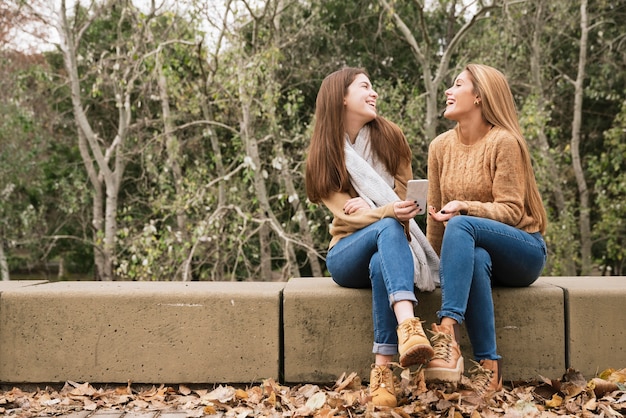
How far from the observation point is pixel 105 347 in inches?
130

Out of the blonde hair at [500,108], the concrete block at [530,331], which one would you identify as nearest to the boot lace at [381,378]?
the concrete block at [530,331]

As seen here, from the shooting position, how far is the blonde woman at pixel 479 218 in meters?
2.88

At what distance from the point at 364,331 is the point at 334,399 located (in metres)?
0.47

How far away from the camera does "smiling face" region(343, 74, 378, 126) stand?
3439 millimetres

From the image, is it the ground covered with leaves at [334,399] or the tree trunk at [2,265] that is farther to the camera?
the tree trunk at [2,265]

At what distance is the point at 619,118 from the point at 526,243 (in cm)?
856

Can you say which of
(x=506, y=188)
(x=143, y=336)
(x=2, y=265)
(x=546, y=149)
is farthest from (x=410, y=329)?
(x=2, y=265)

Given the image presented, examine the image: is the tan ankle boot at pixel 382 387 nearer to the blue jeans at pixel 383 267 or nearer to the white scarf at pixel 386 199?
the blue jeans at pixel 383 267

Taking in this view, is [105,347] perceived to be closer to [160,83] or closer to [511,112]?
[511,112]

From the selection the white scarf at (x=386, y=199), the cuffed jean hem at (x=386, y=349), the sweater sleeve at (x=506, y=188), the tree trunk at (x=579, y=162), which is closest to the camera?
the cuffed jean hem at (x=386, y=349)

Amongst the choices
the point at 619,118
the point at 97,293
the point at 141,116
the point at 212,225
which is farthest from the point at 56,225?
the point at 97,293

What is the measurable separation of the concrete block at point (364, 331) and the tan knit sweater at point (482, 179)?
1.20ft

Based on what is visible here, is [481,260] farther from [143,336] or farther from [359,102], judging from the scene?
[143,336]

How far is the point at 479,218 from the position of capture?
9.86 ft
